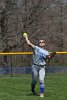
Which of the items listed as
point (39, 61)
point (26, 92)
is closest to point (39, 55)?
point (39, 61)

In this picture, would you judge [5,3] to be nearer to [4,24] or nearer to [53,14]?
[4,24]

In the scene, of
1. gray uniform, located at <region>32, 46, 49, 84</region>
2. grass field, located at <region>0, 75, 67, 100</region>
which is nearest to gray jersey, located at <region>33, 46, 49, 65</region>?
gray uniform, located at <region>32, 46, 49, 84</region>

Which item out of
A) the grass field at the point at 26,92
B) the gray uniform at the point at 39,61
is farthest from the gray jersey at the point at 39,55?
the grass field at the point at 26,92

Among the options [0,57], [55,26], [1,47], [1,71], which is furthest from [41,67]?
[55,26]

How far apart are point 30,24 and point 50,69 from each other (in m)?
7.09

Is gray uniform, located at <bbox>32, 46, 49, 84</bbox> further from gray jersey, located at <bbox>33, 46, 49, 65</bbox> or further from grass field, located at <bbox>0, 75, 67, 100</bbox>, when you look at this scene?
grass field, located at <bbox>0, 75, 67, 100</bbox>

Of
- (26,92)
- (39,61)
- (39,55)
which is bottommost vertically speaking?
(26,92)

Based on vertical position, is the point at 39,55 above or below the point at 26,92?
above

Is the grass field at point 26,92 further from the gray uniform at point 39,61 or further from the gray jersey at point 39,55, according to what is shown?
the gray jersey at point 39,55

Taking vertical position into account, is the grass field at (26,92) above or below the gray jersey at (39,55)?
below

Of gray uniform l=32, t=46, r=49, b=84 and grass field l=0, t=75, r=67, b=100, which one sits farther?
gray uniform l=32, t=46, r=49, b=84

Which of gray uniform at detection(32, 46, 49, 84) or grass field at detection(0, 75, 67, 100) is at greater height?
gray uniform at detection(32, 46, 49, 84)

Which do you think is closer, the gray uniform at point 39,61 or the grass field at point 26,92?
the grass field at point 26,92

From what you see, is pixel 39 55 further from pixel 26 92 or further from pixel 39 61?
pixel 26 92
